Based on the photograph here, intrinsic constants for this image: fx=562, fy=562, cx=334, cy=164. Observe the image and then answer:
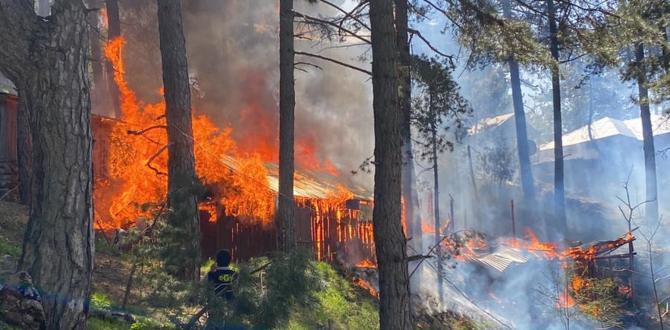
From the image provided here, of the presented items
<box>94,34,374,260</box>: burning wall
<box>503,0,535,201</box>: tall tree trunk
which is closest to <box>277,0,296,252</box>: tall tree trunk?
<box>94,34,374,260</box>: burning wall

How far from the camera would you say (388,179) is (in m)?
7.54

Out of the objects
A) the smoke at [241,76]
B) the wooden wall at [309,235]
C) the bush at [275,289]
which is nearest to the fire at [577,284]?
the wooden wall at [309,235]

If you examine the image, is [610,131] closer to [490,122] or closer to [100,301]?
[490,122]

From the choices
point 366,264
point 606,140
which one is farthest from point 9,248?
point 606,140

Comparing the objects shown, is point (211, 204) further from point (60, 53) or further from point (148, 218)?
point (60, 53)

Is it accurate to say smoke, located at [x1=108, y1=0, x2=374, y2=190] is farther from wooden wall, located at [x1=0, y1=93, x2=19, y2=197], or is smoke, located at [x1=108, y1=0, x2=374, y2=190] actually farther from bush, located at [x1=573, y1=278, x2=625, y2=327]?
bush, located at [x1=573, y1=278, x2=625, y2=327]

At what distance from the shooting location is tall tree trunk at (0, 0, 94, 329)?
4691 mm

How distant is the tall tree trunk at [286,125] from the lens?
12070 millimetres

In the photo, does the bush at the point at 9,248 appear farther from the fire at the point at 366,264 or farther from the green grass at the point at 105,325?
the fire at the point at 366,264

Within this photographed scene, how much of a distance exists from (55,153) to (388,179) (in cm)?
415

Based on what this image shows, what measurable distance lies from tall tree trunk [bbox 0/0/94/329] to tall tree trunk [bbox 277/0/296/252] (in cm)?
713

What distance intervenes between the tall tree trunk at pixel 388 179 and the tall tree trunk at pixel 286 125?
15.2ft

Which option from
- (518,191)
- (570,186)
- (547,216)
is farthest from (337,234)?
(570,186)

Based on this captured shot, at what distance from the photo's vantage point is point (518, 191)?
143 ft
